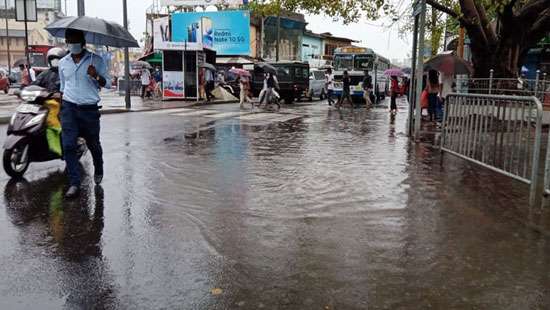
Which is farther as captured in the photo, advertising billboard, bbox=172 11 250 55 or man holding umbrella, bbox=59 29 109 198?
advertising billboard, bbox=172 11 250 55

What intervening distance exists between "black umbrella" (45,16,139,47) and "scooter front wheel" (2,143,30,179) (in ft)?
5.02

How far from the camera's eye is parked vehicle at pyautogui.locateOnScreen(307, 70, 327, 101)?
35.6 m

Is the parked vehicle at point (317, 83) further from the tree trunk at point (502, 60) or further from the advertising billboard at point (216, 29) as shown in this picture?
the tree trunk at point (502, 60)

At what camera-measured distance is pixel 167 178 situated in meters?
7.04

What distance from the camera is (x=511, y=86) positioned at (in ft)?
47.8

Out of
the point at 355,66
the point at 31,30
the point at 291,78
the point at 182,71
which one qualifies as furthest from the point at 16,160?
the point at 31,30

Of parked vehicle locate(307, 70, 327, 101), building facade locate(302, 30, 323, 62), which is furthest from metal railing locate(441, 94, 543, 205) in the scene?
building facade locate(302, 30, 323, 62)

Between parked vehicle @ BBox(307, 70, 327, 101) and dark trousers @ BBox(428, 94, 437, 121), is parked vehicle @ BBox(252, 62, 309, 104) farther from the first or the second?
dark trousers @ BBox(428, 94, 437, 121)

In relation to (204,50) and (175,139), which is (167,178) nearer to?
(175,139)

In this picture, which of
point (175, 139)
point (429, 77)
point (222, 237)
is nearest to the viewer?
point (222, 237)

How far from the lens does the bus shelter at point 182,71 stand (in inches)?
1019

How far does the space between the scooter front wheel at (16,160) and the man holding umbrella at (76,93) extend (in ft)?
3.57

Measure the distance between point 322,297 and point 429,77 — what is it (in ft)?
46.3

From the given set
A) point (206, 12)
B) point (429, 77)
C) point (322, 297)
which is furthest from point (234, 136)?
point (206, 12)
